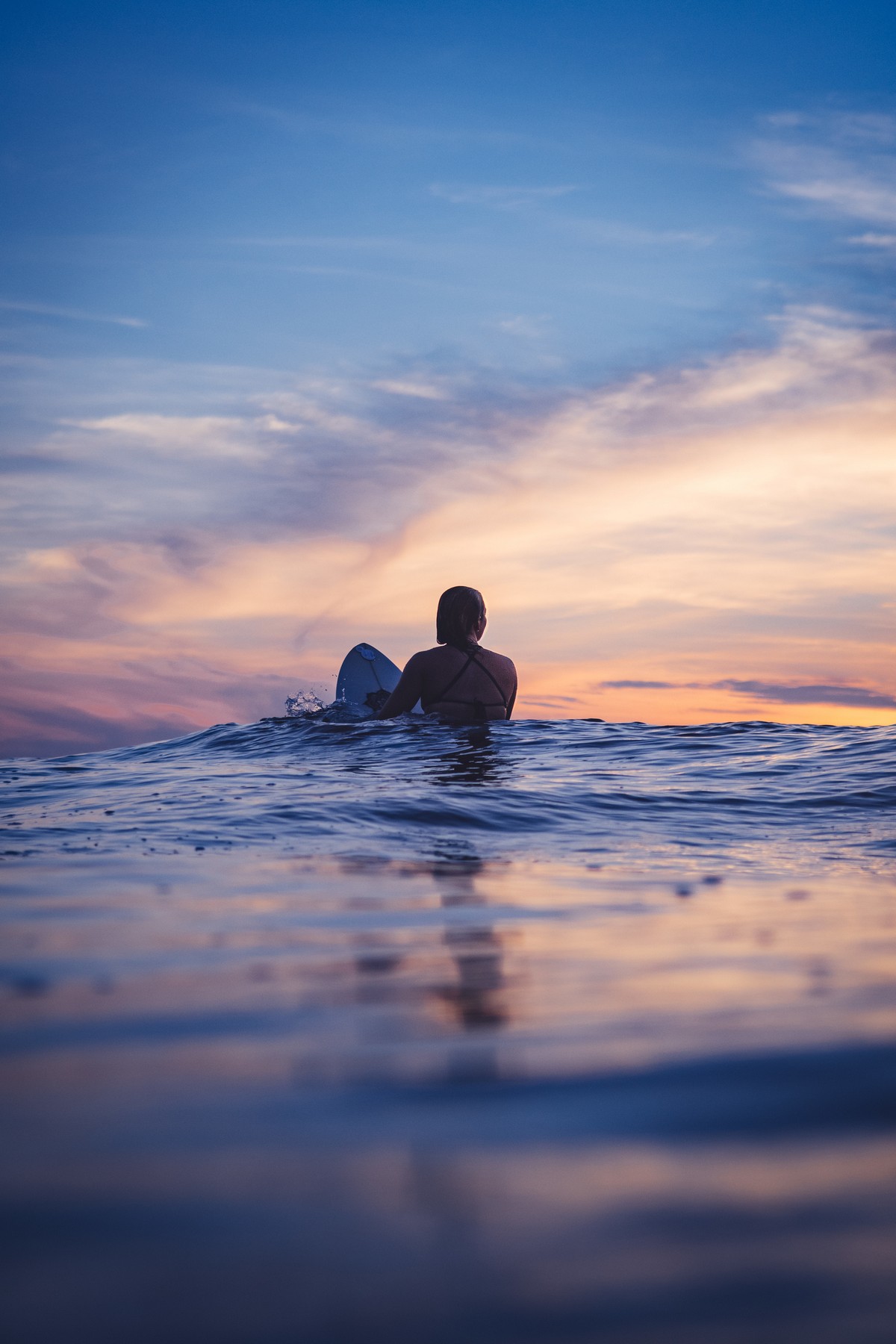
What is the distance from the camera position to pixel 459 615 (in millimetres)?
8539

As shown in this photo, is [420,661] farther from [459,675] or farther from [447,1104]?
[447,1104]

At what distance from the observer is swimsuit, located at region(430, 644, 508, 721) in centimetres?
853

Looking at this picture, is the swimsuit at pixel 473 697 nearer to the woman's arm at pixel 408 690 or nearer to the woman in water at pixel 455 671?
the woman in water at pixel 455 671

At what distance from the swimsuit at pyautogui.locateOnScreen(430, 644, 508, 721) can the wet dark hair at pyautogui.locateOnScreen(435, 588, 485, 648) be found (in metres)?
0.10

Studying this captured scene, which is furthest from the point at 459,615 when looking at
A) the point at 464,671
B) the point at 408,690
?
the point at 408,690

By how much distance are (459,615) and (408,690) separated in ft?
2.88

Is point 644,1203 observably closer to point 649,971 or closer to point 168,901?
point 649,971

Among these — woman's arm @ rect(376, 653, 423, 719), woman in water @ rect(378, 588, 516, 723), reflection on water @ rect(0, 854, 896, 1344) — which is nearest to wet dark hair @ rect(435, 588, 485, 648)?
woman in water @ rect(378, 588, 516, 723)

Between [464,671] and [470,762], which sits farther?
[464,671]

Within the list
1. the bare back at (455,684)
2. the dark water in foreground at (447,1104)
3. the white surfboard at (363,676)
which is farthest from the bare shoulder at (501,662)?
the dark water in foreground at (447,1104)

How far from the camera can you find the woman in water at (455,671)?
8.48 metres

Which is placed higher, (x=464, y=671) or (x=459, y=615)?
(x=459, y=615)

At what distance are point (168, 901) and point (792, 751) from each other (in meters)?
7.54

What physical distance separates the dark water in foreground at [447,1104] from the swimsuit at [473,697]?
4861 millimetres
